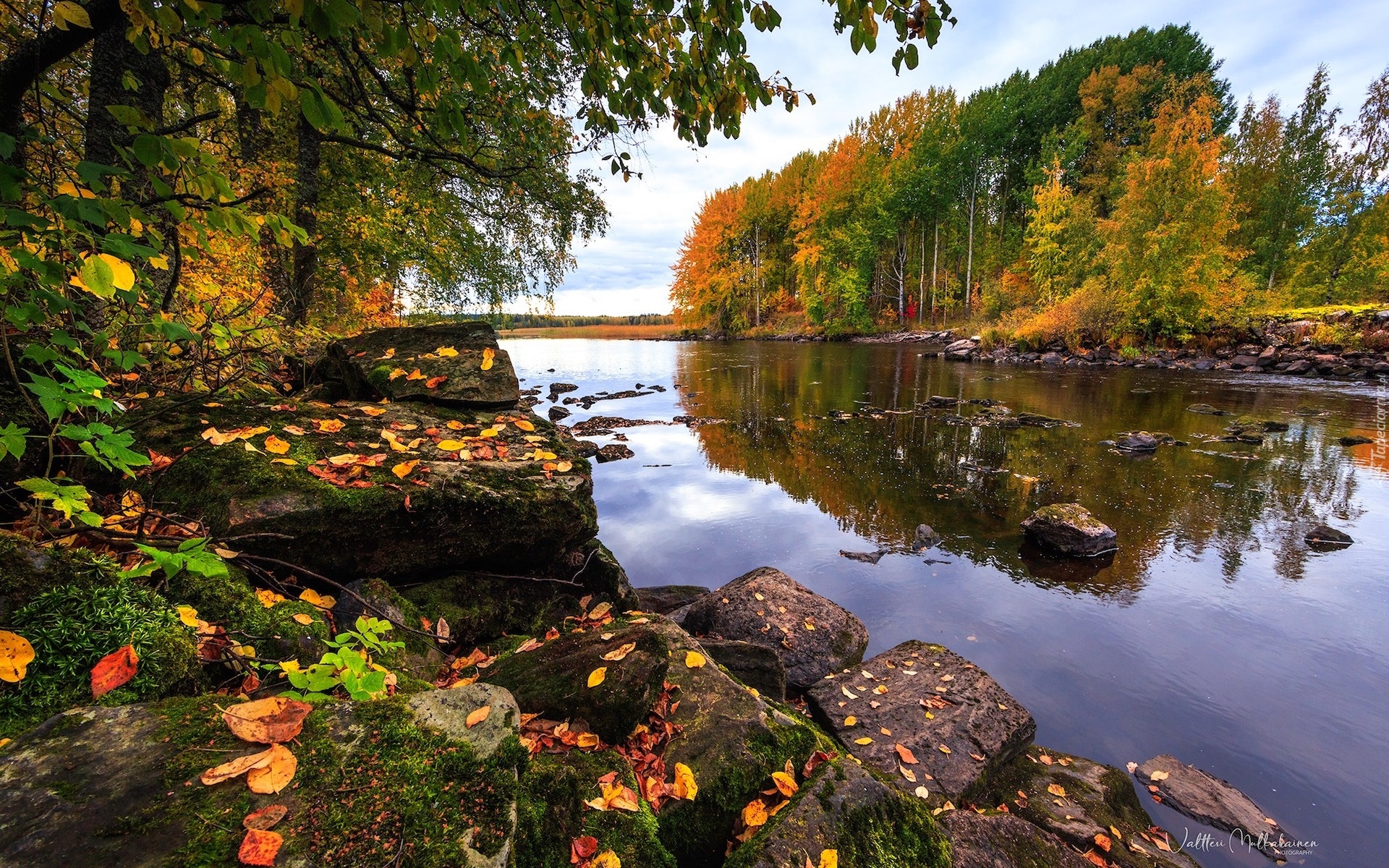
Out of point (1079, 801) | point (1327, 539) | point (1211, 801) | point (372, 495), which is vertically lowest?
point (1211, 801)

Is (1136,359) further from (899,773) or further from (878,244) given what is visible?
(899,773)

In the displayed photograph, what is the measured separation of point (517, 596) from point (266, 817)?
2953 mm

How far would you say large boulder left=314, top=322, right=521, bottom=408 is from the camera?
5141 mm

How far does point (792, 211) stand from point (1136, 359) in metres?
A: 39.1

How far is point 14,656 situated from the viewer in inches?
58.5

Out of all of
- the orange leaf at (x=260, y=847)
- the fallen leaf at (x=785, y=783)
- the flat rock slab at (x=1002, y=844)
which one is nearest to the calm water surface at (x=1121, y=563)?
the flat rock slab at (x=1002, y=844)

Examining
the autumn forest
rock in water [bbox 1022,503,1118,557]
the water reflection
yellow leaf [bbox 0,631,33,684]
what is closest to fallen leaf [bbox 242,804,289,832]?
yellow leaf [bbox 0,631,33,684]

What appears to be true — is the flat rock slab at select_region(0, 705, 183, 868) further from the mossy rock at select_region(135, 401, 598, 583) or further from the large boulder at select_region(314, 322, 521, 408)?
the large boulder at select_region(314, 322, 521, 408)

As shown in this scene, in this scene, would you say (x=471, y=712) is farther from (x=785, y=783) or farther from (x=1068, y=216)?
(x=1068, y=216)

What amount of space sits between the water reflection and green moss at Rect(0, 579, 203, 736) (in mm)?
7786

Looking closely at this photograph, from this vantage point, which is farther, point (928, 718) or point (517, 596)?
point (517, 596)

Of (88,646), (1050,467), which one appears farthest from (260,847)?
(1050,467)

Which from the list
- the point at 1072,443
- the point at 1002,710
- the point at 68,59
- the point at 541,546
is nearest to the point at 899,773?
the point at 1002,710

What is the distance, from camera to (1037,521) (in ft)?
24.8
